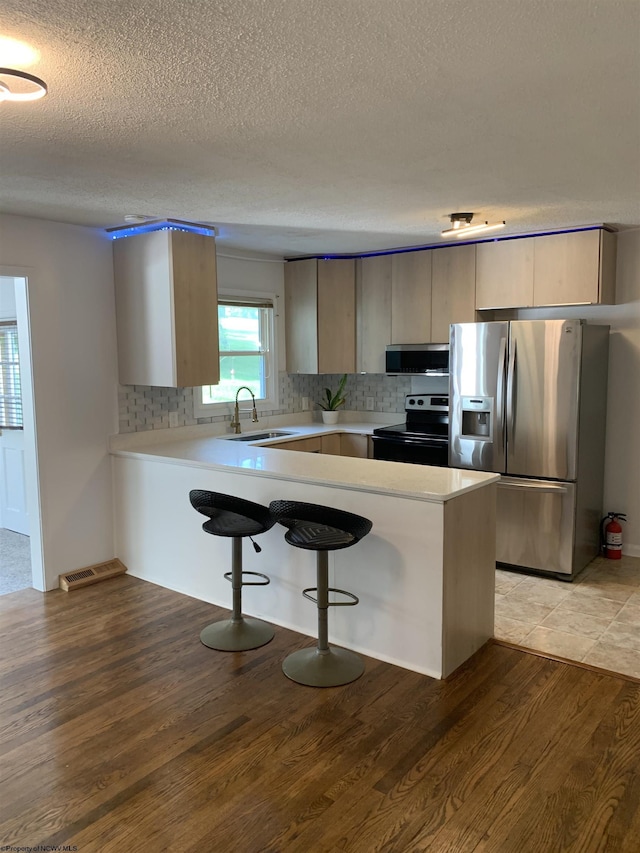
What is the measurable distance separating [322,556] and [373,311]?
2.97m

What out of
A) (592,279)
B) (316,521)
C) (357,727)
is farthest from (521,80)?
(592,279)

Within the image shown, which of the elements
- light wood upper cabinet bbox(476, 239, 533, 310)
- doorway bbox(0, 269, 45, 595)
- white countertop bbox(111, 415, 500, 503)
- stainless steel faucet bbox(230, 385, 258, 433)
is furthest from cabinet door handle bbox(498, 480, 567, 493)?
doorway bbox(0, 269, 45, 595)

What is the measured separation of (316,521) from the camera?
118 inches

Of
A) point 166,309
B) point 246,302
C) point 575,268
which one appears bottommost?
point 166,309

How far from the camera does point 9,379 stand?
539 cm

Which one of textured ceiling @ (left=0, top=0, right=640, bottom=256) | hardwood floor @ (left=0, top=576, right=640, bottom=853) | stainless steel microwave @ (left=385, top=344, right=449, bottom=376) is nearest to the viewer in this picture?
textured ceiling @ (left=0, top=0, right=640, bottom=256)

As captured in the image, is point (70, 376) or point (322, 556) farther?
point (70, 376)

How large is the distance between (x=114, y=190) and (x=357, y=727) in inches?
109

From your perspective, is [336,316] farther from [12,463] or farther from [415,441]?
[12,463]

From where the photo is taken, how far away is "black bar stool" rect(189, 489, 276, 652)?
3286mm

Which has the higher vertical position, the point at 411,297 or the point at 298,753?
the point at 411,297

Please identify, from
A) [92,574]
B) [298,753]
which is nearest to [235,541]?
[298,753]

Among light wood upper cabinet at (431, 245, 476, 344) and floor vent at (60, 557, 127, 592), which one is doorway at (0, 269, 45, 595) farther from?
light wood upper cabinet at (431, 245, 476, 344)

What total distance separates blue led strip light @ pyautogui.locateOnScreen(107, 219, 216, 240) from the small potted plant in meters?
2.08
